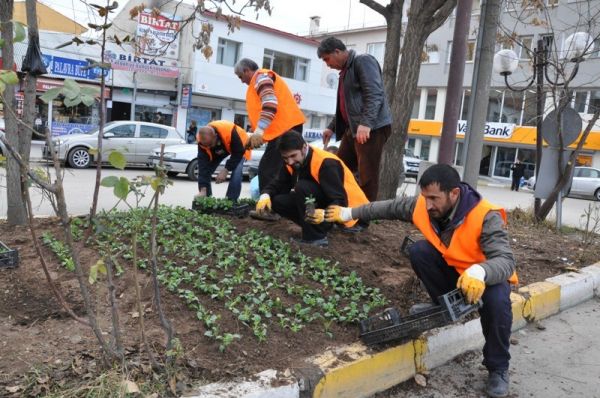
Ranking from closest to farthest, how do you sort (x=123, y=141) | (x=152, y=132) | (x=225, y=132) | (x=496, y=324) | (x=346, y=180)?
(x=496, y=324) → (x=346, y=180) → (x=225, y=132) → (x=123, y=141) → (x=152, y=132)

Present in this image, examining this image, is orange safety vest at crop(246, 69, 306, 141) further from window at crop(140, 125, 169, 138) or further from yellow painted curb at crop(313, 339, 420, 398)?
window at crop(140, 125, 169, 138)

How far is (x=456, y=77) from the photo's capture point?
22.3 ft

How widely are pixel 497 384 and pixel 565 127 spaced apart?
18.2ft

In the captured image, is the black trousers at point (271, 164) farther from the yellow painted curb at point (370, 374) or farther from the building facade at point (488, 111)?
the building facade at point (488, 111)

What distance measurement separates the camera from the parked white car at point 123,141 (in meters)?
15.0

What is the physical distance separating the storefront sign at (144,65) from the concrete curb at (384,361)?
2204 cm

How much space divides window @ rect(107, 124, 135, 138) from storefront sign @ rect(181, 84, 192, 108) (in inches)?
399

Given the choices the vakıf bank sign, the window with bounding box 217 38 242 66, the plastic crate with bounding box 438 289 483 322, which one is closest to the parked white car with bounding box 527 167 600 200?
the vakıf bank sign

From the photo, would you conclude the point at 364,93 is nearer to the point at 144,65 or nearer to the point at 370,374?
the point at 370,374

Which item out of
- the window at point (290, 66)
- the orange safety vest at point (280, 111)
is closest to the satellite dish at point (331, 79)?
the window at point (290, 66)

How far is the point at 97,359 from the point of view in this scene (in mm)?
2457

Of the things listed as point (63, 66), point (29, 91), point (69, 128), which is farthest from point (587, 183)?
point (29, 91)

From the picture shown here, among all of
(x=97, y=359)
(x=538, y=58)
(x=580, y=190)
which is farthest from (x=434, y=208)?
(x=580, y=190)

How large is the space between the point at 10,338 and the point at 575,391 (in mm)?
3238
